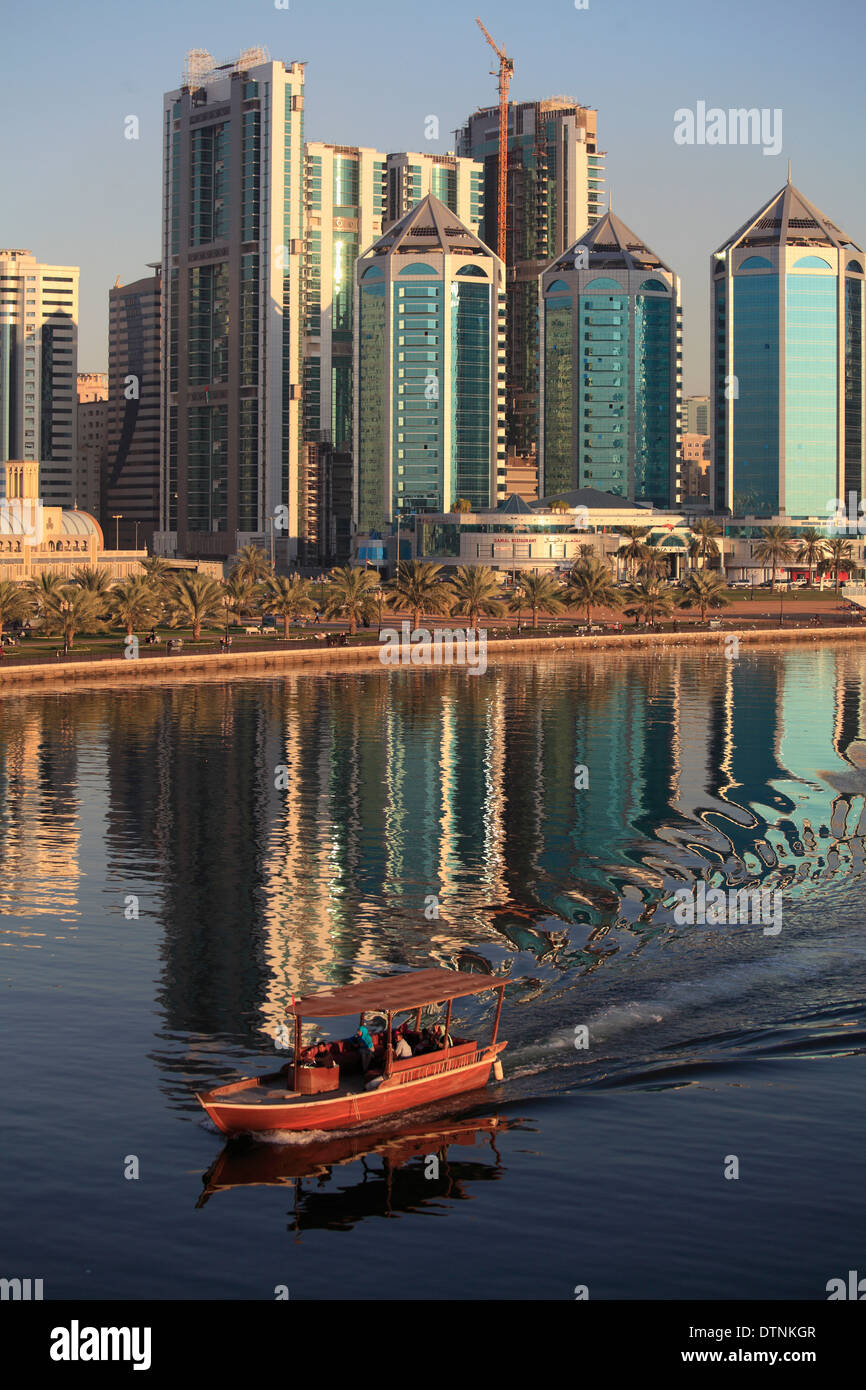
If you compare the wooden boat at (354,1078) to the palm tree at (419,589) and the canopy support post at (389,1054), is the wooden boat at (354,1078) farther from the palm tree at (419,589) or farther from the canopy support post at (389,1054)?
the palm tree at (419,589)

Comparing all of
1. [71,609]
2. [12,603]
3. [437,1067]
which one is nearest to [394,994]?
[437,1067]

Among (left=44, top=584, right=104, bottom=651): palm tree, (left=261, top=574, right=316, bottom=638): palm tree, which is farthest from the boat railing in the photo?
(left=261, top=574, right=316, bottom=638): palm tree

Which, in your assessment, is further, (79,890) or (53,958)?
(79,890)

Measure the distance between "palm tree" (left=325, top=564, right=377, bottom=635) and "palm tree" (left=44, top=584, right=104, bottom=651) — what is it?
31.2 m

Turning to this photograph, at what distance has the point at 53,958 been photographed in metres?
57.4

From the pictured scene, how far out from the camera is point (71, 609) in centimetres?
16262

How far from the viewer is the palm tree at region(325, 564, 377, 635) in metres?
189

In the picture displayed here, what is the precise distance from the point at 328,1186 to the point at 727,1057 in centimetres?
1370

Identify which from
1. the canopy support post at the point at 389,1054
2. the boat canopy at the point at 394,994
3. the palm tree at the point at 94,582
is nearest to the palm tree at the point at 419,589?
the palm tree at the point at 94,582

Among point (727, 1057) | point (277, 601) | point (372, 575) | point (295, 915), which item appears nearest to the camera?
point (727, 1057)

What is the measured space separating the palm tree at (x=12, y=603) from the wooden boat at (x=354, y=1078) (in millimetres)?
119952

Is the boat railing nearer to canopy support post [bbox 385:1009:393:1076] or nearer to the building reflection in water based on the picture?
canopy support post [bbox 385:1009:393:1076]
